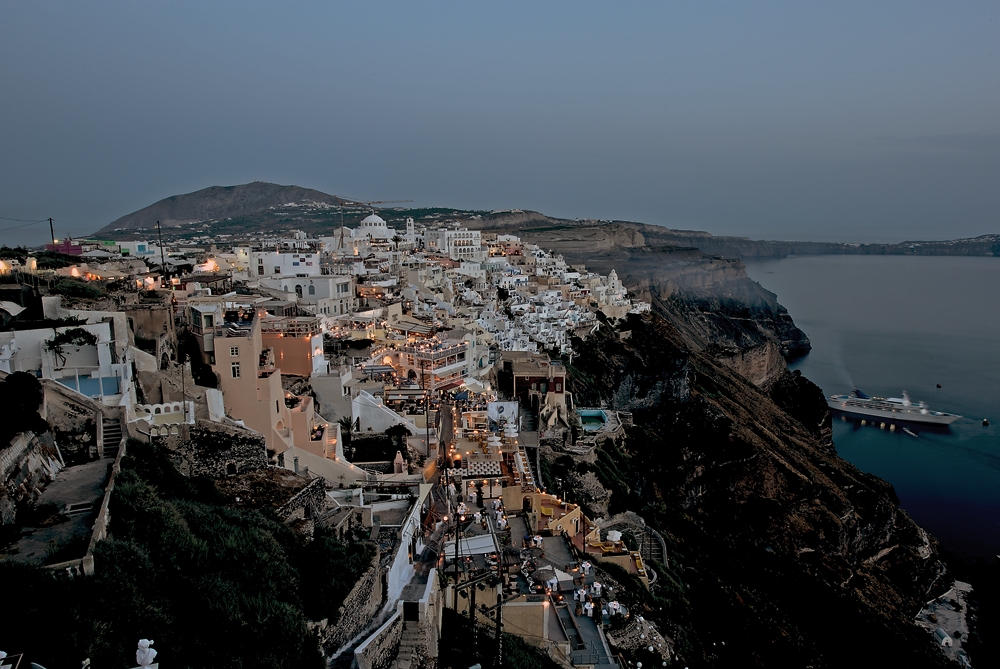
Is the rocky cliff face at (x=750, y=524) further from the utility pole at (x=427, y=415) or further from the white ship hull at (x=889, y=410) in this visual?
the white ship hull at (x=889, y=410)

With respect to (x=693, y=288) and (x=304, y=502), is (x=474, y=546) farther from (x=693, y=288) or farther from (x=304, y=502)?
(x=693, y=288)

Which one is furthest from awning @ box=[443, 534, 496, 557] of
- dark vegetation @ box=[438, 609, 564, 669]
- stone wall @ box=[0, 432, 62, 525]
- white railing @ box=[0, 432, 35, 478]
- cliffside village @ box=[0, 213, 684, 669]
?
white railing @ box=[0, 432, 35, 478]

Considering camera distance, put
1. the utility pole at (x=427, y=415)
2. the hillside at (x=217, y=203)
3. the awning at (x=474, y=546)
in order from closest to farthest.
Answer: the awning at (x=474, y=546) < the utility pole at (x=427, y=415) < the hillside at (x=217, y=203)

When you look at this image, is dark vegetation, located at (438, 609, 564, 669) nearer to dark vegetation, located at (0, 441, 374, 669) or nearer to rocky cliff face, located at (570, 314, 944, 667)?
dark vegetation, located at (0, 441, 374, 669)

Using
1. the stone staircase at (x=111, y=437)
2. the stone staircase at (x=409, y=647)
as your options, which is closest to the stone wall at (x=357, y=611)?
the stone staircase at (x=409, y=647)

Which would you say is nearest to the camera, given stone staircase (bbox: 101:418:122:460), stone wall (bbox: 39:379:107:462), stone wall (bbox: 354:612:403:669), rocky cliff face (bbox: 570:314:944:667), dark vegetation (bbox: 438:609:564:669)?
stone wall (bbox: 354:612:403:669)

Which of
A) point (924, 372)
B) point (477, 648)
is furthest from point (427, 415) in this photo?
point (924, 372)

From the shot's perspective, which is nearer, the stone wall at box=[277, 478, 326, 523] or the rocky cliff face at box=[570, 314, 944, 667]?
the stone wall at box=[277, 478, 326, 523]

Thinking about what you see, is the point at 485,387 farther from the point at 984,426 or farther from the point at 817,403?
the point at 984,426
